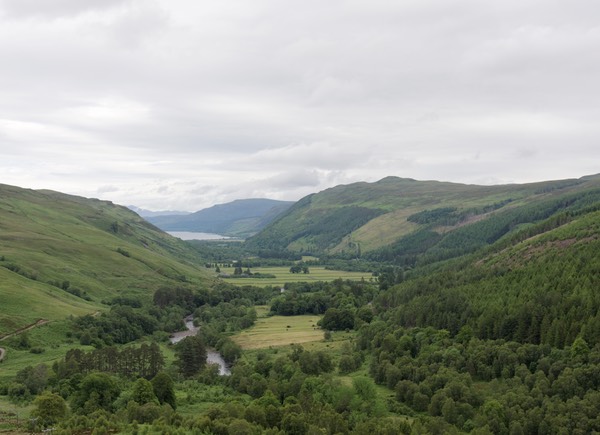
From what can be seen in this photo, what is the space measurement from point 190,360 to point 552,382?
8253 centimetres

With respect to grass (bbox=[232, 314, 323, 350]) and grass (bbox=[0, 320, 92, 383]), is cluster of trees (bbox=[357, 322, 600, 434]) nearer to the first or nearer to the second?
grass (bbox=[232, 314, 323, 350])

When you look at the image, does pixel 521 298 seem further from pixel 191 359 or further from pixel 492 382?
pixel 191 359

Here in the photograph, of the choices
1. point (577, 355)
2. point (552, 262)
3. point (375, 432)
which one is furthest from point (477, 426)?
point (552, 262)

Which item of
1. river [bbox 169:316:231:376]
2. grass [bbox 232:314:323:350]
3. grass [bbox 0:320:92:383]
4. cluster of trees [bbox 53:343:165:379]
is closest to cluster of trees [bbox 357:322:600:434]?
river [bbox 169:316:231:376]

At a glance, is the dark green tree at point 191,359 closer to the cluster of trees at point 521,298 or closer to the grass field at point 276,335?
the grass field at point 276,335

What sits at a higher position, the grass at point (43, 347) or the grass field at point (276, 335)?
A: the grass at point (43, 347)

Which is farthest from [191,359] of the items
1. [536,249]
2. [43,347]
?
[536,249]

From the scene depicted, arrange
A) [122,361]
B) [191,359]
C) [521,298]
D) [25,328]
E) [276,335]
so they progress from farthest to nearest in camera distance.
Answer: [276,335] → [25,328] → [521,298] → [191,359] → [122,361]

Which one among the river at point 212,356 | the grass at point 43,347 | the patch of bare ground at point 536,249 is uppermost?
the patch of bare ground at point 536,249

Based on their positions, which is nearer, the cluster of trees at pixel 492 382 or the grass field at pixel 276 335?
the cluster of trees at pixel 492 382

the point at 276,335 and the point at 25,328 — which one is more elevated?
the point at 25,328

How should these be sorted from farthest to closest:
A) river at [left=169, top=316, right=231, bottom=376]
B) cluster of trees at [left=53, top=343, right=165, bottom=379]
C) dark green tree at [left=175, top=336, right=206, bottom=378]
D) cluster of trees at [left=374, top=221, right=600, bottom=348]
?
river at [left=169, top=316, right=231, bottom=376]
dark green tree at [left=175, top=336, right=206, bottom=378]
cluster of trees at [left=374, top=221, right=600, bottom=348]
cluster of trees at [left=53, top=343, right=165, bottom=379]

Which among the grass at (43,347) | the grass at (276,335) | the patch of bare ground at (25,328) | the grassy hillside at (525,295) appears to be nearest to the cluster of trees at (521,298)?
the grassy hillside at (525,295)

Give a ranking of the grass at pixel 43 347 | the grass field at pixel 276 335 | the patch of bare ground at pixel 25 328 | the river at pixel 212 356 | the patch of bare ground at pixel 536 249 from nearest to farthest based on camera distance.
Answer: the grass at pixel 43 347
the patch of bare ground at pixel 25 328
the river at pixel 212 356
the grass field at pixel 276 335
the patch of bare ground at pixel 536 249
